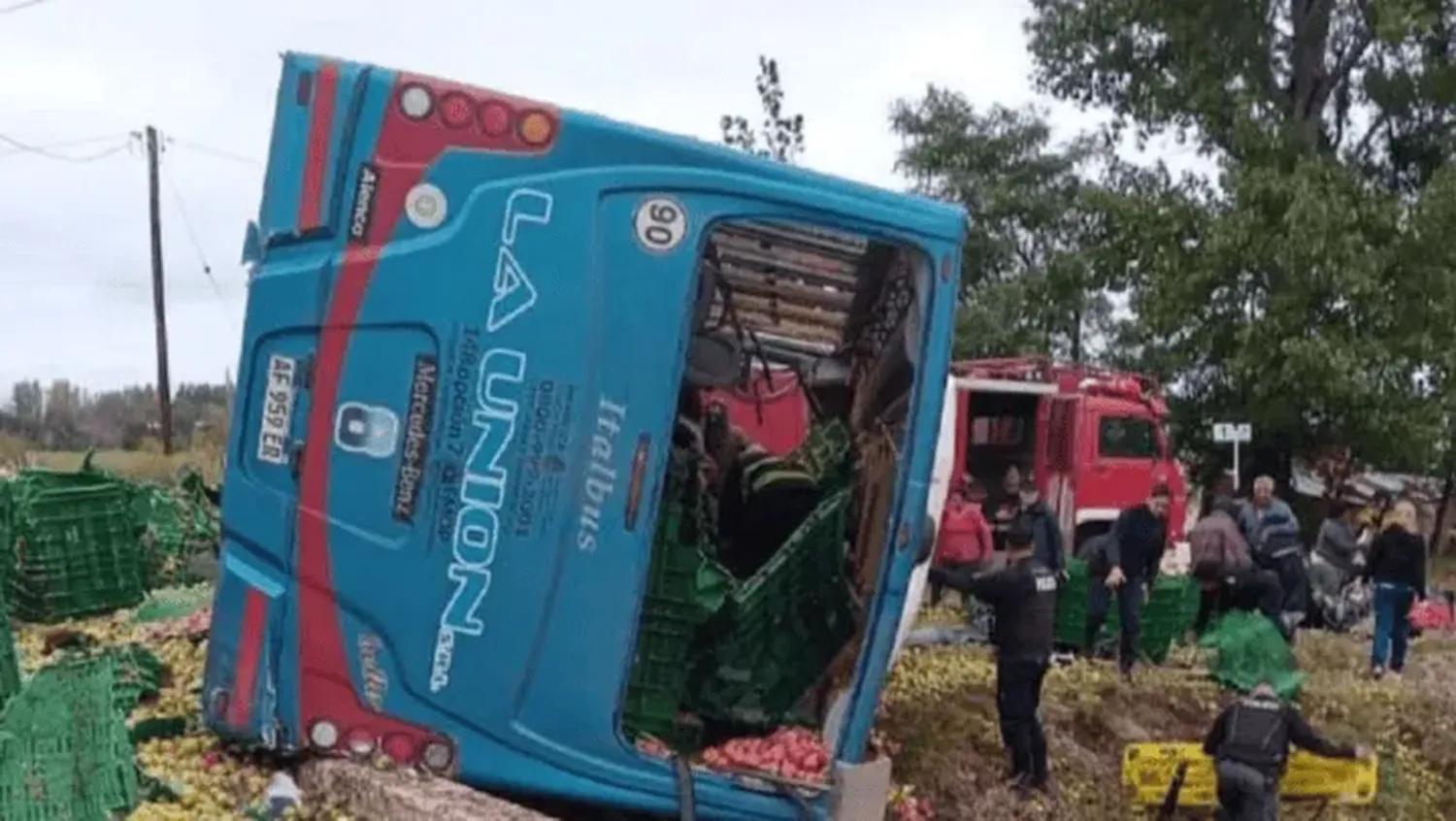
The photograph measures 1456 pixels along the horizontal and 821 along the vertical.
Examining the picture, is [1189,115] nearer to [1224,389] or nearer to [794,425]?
[1224,389]

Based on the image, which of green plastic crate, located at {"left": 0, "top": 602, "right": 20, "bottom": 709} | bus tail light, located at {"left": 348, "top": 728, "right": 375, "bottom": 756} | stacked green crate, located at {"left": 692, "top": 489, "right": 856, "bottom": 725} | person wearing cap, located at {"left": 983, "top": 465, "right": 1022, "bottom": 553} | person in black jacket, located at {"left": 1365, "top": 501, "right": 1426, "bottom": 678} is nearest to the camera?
bus tail light, located at {"left": 348, "top": 728, "right": 375, "bottom": 756}

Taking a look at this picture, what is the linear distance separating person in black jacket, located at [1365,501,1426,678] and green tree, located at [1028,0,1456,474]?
9.59m

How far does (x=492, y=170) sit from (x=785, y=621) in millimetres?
2509

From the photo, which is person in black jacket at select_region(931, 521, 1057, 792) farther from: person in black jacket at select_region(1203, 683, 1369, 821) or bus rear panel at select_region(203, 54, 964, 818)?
bus rear panel at select_region(203, 54, 964, 818)

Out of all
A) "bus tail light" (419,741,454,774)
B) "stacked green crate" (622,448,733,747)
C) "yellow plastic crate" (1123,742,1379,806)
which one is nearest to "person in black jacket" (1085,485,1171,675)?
"yellow plastic crate" (1123,742,1379,806)

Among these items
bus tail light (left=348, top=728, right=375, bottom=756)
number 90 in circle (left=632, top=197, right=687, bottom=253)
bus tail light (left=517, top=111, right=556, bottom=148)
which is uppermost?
bus tail light (left=517, top=111, right=556, bottom=148)

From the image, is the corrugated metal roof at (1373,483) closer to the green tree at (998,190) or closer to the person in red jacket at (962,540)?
the green tree at (998,190)

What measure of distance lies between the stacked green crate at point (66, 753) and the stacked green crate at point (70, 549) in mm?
4362

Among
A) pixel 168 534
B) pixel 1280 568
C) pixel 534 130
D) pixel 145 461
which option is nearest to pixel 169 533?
pixel 168 534

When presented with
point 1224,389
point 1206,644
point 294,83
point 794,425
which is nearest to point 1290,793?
point 1206,644

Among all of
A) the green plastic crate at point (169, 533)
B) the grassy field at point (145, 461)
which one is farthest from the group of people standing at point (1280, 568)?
the grassy field at point (145, 461)

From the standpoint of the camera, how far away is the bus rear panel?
5.98 meters

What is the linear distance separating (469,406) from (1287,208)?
63.1 feet

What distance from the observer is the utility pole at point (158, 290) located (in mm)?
31109
